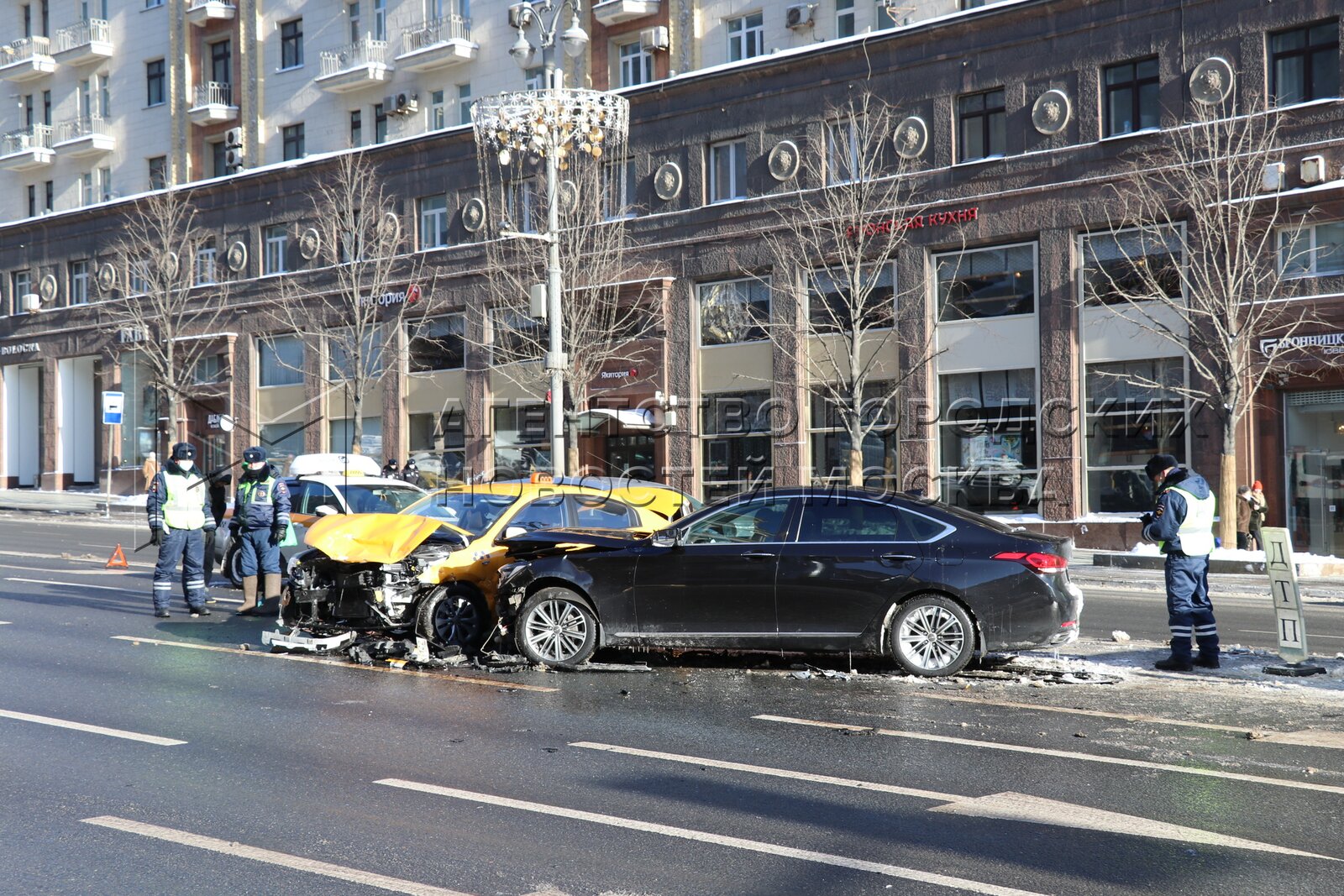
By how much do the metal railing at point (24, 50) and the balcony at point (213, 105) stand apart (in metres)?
8.64

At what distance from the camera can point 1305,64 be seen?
2392cm

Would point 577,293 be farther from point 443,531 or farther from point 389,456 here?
point 443,531

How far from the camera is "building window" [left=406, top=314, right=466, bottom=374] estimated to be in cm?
3634

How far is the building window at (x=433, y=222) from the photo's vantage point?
36500 mm

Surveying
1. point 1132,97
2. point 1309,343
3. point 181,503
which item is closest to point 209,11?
point 1132,97

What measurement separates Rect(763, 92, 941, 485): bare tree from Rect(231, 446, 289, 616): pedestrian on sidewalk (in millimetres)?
15513

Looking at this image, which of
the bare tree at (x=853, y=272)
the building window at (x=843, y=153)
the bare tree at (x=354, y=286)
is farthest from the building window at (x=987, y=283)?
the bare tree at (x=354, y=286)

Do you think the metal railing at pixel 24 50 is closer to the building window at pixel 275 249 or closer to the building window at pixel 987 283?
the building window at pixel 275 249

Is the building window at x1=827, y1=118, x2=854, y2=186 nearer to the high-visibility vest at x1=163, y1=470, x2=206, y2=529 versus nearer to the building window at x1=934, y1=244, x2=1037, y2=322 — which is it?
the building window at x1=934, y1=244, x2=1037, y2=322

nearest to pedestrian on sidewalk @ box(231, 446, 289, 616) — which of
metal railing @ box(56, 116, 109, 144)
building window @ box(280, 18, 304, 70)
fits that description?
building window @ box(280, 18, 304, 70)

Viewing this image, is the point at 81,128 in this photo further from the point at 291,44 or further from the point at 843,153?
the point at 843,153

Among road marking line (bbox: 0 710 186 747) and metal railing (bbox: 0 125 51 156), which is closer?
road marking line (bbox: 0 710 186 747)

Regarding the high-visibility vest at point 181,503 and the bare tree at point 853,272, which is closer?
the high-visibility vest at point 181,503

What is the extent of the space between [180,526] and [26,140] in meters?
40.9
